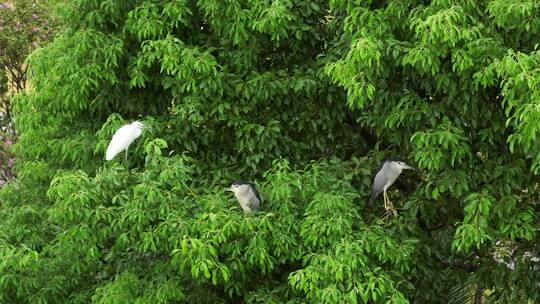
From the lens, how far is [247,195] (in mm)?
6066

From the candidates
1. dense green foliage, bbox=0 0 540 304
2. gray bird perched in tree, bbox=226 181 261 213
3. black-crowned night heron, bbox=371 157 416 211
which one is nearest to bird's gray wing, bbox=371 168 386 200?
black-crowned night heron, bbox=371 157 416 211

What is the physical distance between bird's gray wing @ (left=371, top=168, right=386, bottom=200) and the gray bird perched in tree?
2.71 ft

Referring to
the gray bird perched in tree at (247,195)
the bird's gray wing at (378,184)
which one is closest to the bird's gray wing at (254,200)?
the gray bird perched in tree at (247,195)

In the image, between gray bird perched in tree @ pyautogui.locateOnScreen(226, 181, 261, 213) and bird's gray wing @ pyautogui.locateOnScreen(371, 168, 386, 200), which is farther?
bird's gray wing @ pyautogui.locateOnScreen(371, 168, 386, 200)

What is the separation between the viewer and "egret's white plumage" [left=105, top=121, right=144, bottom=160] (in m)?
6.29

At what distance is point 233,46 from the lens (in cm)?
696

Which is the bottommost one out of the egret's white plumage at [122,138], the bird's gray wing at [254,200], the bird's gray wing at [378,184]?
the bird's gray wing at [378,184]

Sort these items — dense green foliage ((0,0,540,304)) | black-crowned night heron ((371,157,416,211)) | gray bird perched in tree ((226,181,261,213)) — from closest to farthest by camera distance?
dense green foliage ((0,0,540,304)) < gray bird perched in tree ((226,181,261,213)) < black-crowned night heron ((371,157,416,211))

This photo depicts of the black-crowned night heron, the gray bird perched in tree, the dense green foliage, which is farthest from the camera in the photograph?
the black-crowned night heron

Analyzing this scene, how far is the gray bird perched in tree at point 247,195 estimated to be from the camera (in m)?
6.04

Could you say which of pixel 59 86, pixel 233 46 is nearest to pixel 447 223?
pixel 233 46

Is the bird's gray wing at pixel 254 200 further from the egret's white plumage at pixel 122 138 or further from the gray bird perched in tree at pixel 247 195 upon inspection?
the egret's white plumage at pixel 122 138

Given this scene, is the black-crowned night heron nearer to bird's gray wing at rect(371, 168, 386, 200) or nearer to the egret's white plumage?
bird's gray wing at rect(371, 168, 386, 200)

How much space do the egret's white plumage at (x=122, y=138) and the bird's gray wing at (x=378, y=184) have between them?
1658mm
